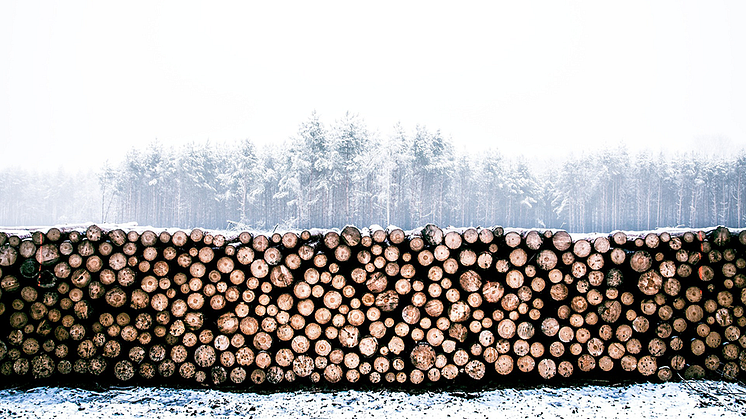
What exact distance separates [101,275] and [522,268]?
4613mm

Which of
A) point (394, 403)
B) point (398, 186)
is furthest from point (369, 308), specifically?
point (398, 186)

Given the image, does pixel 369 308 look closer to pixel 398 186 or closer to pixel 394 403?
pixel 394 403

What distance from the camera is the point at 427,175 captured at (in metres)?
37.6

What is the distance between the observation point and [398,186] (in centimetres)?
3656

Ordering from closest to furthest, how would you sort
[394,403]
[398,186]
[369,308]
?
[394,403]
[369,308]
[398,186]

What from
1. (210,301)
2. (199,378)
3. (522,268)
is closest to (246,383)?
(199,378)

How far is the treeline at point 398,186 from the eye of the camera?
33.4 m

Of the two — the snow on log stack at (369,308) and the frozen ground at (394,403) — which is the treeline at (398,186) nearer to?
the snow on log stack at (369,308)

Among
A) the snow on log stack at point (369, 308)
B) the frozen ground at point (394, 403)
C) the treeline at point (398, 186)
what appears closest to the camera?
the frozen ground at point (394, 403)

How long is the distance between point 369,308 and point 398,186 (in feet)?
106

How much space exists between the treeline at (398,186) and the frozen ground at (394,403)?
27.3 meters

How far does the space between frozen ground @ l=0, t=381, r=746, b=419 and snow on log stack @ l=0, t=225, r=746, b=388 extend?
0.61 feet

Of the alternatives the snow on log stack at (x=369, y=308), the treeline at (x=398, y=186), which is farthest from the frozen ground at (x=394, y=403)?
the treeline at (x=398, y=186)

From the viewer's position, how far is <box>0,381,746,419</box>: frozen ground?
12.7ft
